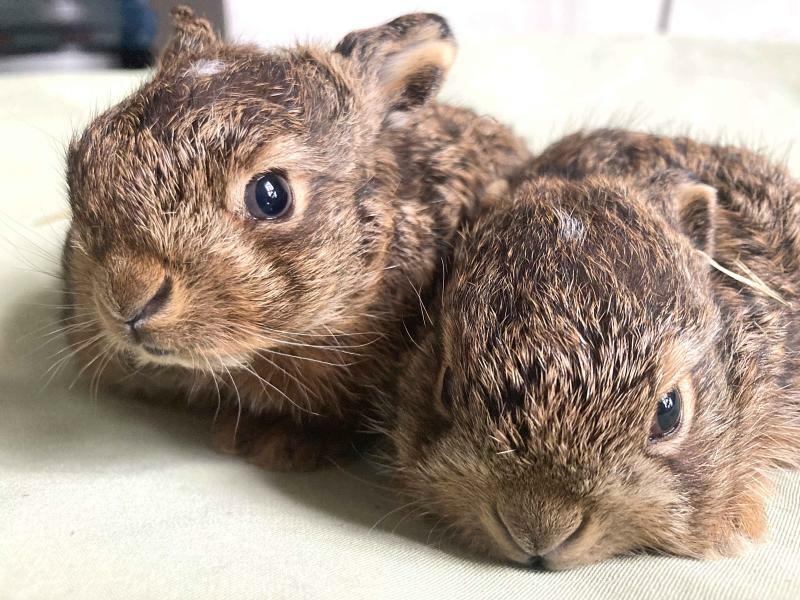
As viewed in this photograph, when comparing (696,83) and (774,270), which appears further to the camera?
(696,83)

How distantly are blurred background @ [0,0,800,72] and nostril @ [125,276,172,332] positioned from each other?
8.98ft

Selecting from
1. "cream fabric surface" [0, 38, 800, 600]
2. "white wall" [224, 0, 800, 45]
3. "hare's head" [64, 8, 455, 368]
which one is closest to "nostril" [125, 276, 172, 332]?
"hare's head" [64, 8, 455, 368]

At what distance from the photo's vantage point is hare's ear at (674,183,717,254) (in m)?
1.69

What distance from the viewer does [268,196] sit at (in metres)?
1.50

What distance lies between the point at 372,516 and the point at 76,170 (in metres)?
0.88

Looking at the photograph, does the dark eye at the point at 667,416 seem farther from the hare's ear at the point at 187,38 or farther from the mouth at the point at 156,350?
the hare's ear at the point at 187,38

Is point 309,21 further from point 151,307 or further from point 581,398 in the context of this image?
point 581,398

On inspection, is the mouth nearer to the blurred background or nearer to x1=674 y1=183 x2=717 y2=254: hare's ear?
x1=674 y1=183 x2=717 y2=254: hare's ear

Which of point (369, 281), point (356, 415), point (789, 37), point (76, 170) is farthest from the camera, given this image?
point (789, 37)

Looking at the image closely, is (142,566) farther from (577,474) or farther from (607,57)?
(607,57)

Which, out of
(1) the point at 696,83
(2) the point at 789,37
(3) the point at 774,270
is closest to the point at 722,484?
(3) the point at 774,270

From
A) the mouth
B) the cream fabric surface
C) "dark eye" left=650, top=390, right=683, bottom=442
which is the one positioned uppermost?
the mouth

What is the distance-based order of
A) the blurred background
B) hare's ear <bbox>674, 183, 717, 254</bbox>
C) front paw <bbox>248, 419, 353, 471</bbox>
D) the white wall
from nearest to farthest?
hare's ear <bbox>674, 183, 717, 254</bbox>, front paw <bbox>248, 419, 353, 471</bbox>, the blurred background, the white wall

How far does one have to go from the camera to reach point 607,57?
4.04 metres
